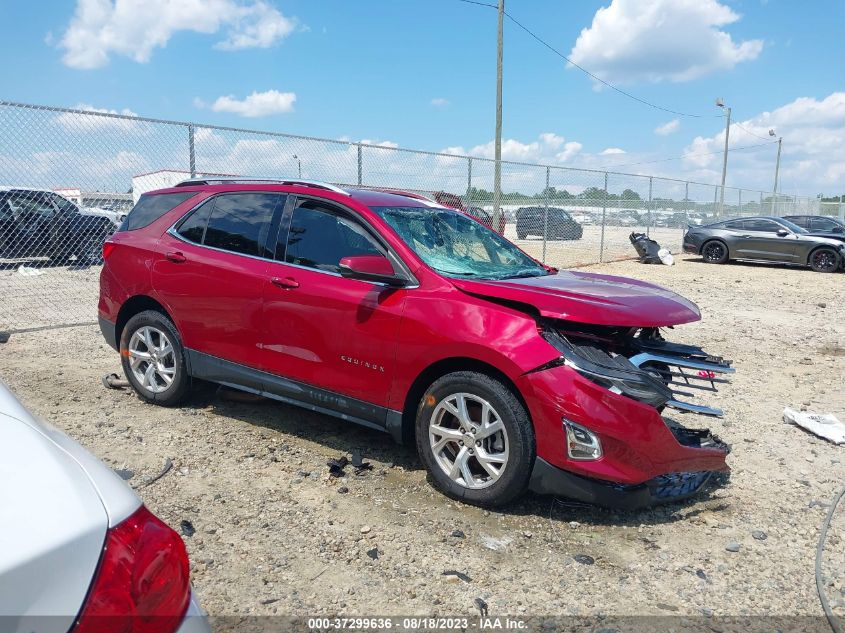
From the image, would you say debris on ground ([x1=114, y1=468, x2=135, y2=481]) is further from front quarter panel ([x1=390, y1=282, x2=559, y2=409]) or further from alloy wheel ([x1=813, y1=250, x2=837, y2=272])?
alloy wheel ([x1=813, y1=250, x2=837, y2=272])

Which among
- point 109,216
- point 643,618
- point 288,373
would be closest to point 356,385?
point 288,373

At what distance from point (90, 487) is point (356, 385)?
257cm

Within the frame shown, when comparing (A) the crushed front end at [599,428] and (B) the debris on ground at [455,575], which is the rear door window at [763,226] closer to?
(A) the crushed front end at [599,428]

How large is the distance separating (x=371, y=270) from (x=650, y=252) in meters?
16.6

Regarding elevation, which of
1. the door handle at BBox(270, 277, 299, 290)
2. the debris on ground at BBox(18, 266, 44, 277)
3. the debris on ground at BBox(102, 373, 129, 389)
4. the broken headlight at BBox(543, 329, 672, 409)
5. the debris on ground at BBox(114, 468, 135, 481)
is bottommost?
the debris on ground at BBox(114, 468, 135, 481)

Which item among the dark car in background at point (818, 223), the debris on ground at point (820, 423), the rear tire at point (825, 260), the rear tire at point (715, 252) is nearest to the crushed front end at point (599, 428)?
the debris on ground at point (820, 423)

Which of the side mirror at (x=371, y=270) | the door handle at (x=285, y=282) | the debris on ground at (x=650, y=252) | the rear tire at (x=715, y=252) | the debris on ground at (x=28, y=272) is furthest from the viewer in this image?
the rear tire at (x=715, y=252)

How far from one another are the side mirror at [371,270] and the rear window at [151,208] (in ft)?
6.50

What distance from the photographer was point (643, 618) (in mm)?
2715

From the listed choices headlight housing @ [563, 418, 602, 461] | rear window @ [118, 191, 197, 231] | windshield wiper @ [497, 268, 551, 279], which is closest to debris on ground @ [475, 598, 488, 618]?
headlight housing @ [563, 418, 602, 461]

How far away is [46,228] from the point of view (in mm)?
11234

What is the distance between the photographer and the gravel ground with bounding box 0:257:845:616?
2.85 m

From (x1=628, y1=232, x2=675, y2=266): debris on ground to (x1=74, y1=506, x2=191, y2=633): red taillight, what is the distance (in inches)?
734

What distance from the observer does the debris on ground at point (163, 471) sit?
383 cm
